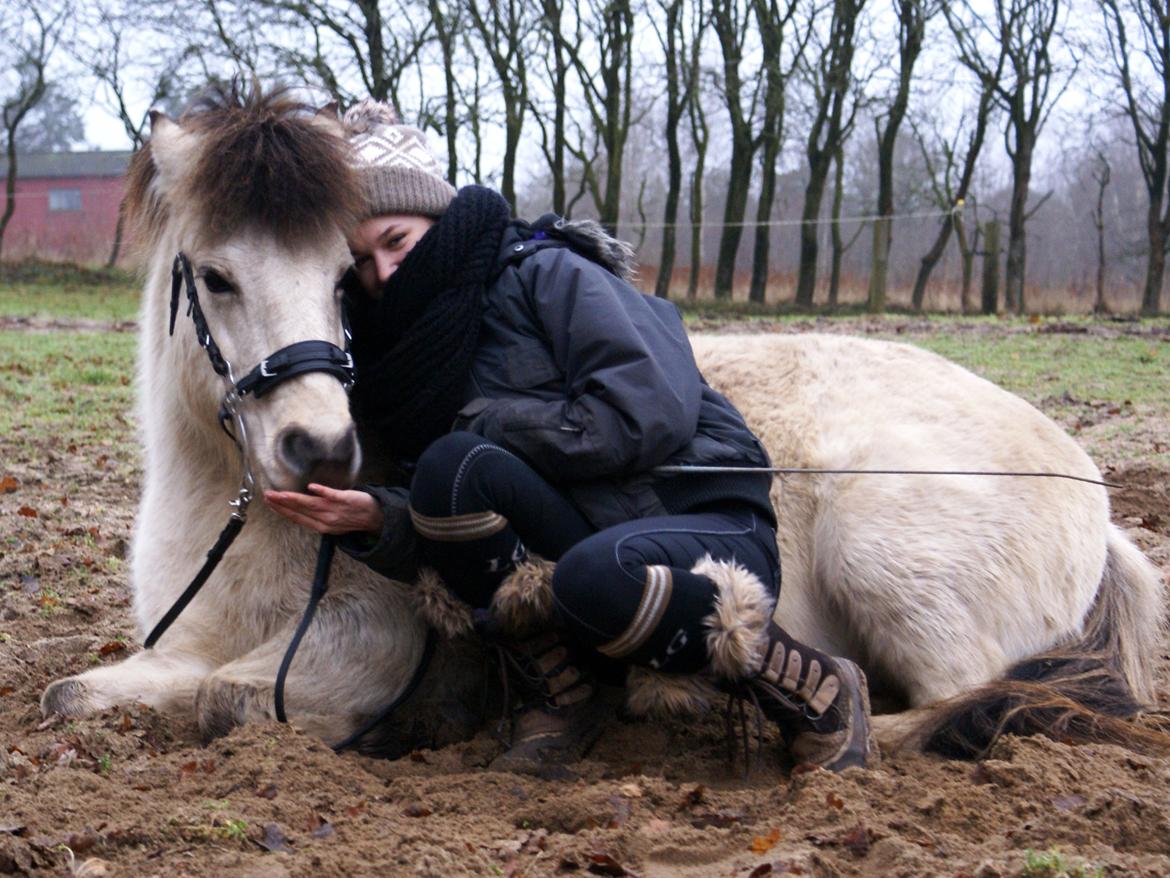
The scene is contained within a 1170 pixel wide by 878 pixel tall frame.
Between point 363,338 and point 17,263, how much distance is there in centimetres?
2794

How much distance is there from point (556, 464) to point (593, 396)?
198 millimetres

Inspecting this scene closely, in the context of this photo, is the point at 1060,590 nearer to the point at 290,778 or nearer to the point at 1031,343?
the point at 290,778

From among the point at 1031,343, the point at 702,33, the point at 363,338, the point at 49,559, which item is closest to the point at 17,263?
the point at 702,33

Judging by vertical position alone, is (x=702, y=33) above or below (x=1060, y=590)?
above

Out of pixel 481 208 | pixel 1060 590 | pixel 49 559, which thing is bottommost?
pixel 49 559

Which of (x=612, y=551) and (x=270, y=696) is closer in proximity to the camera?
(x=612, y=551)

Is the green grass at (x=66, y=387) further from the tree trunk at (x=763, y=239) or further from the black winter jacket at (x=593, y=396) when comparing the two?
the tree trunk at (x=763, y=239)

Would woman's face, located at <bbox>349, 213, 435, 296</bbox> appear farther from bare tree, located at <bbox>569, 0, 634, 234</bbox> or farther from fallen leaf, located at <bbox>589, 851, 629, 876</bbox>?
bare tree, located at <bbox>569, 0, 634, 234</bbox>

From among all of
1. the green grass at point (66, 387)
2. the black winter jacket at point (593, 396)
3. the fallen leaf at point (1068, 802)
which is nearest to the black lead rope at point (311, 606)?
the black winter jacket at point (593, 396)

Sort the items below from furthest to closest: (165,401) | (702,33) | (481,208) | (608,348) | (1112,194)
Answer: (1112,194) → (702,33) → (165,401) → (481,208) → (608,348)

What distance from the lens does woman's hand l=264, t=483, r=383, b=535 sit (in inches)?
116

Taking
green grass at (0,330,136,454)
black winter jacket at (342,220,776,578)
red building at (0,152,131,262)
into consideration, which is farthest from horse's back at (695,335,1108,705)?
red building at (0,152,131,262)

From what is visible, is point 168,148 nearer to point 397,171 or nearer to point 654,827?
point 397,171

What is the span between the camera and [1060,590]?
3.65 meters
